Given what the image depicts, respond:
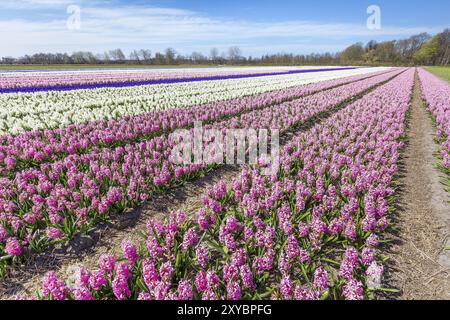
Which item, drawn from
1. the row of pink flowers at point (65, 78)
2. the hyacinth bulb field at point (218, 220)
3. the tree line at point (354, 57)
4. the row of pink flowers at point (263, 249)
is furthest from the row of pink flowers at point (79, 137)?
the tree line at point (354, 57)

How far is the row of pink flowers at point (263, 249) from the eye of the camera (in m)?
3.55

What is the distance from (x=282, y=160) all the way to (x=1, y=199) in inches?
265

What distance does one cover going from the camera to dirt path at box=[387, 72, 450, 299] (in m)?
4.03

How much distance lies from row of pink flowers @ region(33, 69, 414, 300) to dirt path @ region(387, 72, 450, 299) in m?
0.37

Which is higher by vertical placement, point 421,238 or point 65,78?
point 65,78

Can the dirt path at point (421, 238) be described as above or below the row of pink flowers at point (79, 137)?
below

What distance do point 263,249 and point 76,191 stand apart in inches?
175

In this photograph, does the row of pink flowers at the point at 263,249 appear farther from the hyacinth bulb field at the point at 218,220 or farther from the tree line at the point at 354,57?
the tree line at the point at 354,57

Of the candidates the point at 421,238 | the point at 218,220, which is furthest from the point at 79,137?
the point at 421,238

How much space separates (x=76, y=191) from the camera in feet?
20.1

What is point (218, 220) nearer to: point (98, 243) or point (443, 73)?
point (98, 243)

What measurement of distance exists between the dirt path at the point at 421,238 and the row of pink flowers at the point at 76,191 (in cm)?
498

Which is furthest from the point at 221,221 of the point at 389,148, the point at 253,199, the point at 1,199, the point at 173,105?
the point at 173,105

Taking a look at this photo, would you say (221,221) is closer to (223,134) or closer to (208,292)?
(208,292)
